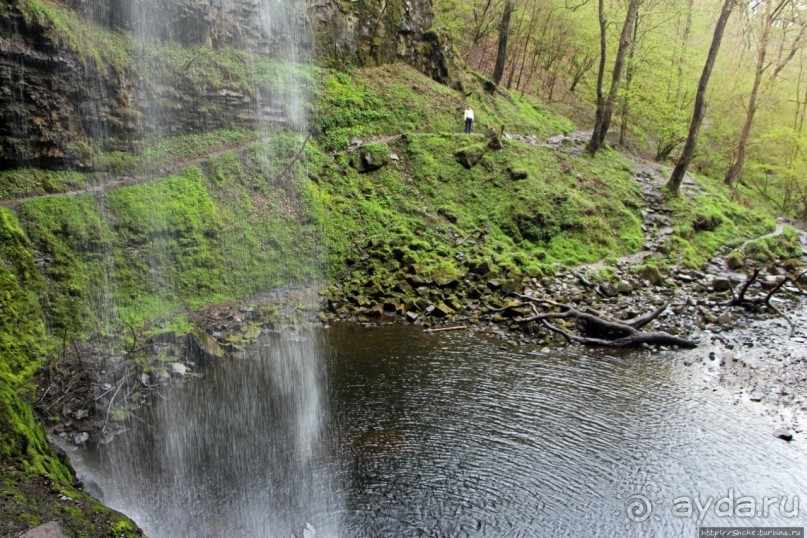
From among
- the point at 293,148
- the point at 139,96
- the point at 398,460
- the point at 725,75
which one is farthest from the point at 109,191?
the point at 725,75

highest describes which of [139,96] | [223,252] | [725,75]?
[725,75]

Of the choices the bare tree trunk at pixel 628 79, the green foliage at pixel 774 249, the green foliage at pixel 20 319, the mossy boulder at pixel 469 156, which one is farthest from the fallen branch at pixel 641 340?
the bare tree trunk at pixel 628 79

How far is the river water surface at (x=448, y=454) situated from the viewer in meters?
6.55

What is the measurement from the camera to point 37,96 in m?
12.2

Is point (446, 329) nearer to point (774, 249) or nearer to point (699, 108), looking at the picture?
point (774, 249)

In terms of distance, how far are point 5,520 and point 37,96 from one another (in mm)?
11774

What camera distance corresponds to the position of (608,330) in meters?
12.4

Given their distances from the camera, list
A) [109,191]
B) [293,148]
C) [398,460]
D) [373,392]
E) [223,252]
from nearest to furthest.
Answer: [398,460] < [373,392] < [109,191] < [223,252] < [293,148]

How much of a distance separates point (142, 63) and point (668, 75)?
23622 millimetres

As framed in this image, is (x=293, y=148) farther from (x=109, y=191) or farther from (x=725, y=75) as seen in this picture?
(x=725, y=75)

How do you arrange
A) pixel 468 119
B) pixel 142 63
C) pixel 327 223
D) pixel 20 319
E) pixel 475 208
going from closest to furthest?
pixel 20 319
pixel 142 63
pixel 327 223
pixel 475 208
pixel 468 119

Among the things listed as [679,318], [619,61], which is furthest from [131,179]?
[619,61]

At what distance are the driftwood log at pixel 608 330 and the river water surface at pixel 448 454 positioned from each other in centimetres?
109

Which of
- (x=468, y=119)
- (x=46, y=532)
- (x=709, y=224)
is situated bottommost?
(x=46, y=532)
